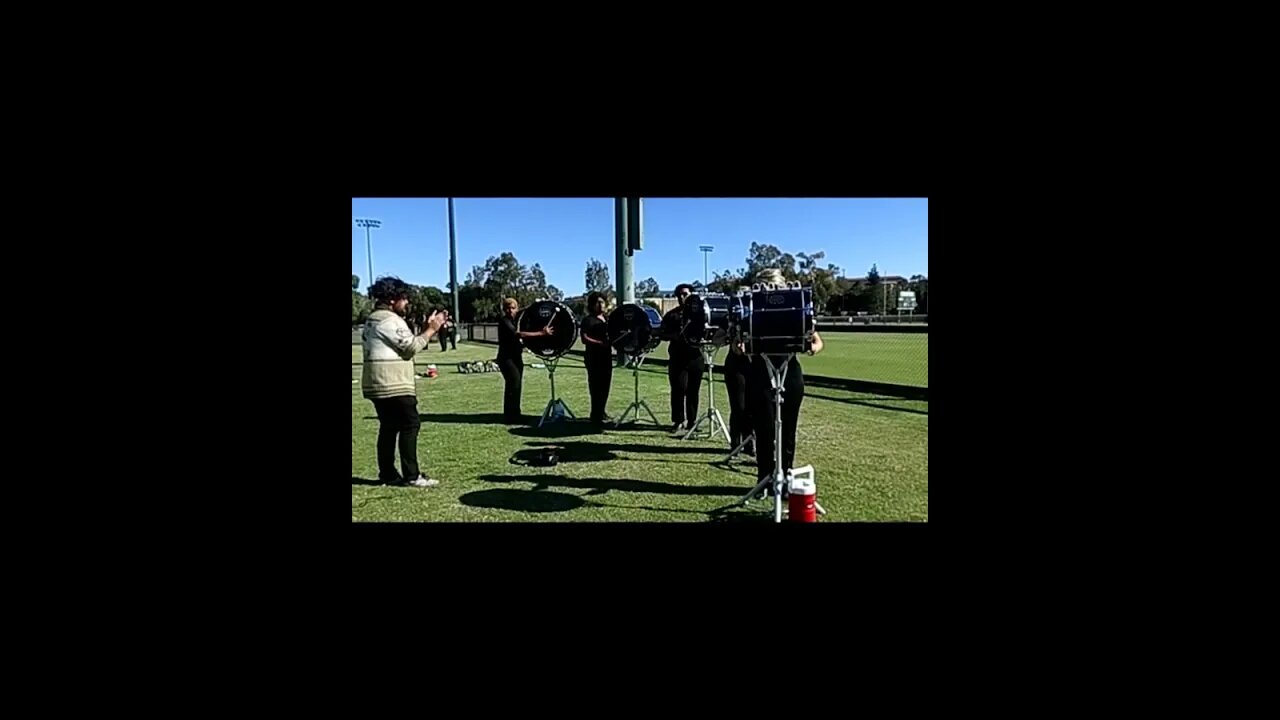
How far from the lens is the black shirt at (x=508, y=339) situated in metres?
6.83

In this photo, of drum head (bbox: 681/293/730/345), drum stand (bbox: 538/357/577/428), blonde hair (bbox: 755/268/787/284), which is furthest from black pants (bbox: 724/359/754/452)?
drum stand (bbox: 538/357/577/428)

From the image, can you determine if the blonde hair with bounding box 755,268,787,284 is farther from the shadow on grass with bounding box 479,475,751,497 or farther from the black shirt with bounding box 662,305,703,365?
the black shirt with bounding box 662,305,703,365

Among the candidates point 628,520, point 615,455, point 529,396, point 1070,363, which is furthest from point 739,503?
point 529,396

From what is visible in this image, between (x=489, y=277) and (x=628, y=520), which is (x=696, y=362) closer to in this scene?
(x=628, y=520)

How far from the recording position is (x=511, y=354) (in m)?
6.95

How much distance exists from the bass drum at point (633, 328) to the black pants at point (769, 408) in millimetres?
2776

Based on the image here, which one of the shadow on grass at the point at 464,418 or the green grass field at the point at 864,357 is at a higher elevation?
the green grass field at the point at 864,357

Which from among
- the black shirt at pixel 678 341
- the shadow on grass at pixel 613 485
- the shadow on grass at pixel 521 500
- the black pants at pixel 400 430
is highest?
the black shirt at pixel 678 341

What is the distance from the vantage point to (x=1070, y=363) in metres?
2.33

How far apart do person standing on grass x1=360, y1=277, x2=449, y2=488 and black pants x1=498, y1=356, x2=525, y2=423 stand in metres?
2.51

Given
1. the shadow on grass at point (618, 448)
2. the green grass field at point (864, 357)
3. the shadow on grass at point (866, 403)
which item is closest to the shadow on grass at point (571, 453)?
the shadow on grass at point (618, 448)

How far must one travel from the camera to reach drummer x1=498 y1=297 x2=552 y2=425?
22.4 ft

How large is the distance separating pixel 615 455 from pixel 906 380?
679cm

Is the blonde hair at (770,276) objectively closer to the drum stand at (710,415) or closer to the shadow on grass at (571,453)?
the drum stand at (710,415)
